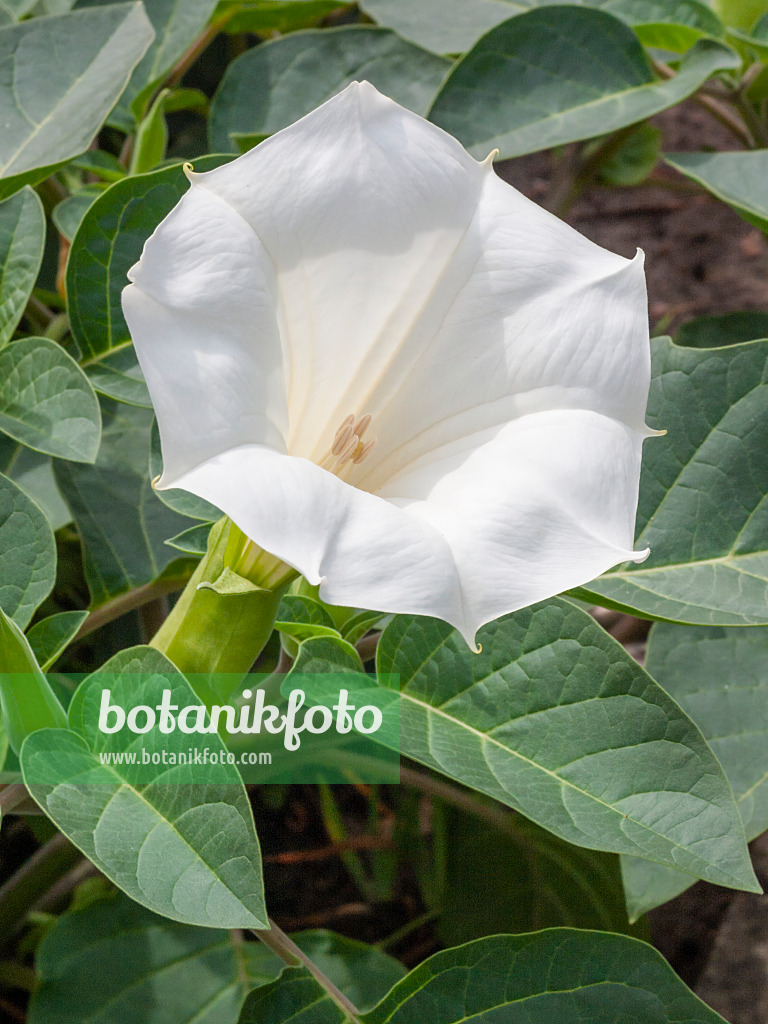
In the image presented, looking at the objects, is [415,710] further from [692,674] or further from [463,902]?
[463,902]

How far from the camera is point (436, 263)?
832mm

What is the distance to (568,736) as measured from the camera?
79cm

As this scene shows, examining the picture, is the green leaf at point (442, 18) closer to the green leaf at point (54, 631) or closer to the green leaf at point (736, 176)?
the green leaf at point (736, 176)

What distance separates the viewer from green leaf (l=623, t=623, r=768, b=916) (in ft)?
3.25

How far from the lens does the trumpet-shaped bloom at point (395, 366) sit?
60cm

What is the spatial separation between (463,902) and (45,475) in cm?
79

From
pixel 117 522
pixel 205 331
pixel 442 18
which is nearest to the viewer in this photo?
pixel 205 331

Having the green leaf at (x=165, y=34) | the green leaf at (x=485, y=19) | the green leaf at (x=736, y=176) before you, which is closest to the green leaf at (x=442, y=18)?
the green leaf at (x=485, y=19)

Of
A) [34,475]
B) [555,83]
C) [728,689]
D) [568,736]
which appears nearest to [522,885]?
[728,689]

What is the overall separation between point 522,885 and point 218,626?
733 mm

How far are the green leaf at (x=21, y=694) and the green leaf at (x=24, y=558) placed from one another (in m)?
0.09

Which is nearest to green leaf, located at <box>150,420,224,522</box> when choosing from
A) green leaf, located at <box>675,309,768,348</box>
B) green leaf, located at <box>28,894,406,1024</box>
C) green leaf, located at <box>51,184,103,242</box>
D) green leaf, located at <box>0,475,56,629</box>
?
green leaf, located at <box>0,475,56,629</box>

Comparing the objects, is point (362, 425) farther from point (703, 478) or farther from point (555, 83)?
point (555, 83)

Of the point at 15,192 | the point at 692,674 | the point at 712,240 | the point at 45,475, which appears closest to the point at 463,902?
the point at 692,674
